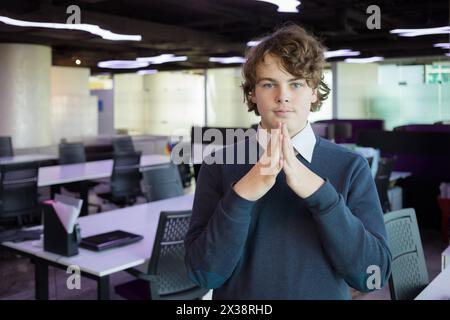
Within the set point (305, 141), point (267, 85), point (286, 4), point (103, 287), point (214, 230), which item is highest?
point (286, 4)

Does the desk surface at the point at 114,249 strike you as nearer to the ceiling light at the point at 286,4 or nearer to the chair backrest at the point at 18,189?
the chair backrest at the point at 18,189

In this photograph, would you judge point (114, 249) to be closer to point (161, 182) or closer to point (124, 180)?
point (161, 182)

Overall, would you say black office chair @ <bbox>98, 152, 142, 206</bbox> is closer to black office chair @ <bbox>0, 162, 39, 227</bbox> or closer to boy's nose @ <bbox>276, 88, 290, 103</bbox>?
black office chair @ <bbox>0, 162, 39, 227</bbox>

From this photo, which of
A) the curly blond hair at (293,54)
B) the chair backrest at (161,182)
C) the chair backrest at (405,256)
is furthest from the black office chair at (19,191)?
the curly blond hair at (293,54)

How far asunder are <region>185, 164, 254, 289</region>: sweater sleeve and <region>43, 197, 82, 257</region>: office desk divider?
1525 millimetres

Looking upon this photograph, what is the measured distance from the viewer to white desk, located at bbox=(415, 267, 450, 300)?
5.88 ft

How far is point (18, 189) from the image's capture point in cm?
473

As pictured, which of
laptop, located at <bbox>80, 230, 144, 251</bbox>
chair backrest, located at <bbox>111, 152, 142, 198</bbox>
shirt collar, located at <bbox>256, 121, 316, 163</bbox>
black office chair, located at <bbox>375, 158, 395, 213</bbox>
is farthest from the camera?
chair backrest, located at <bbox>111, 152, 142, 198</bbox>

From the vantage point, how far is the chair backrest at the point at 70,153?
6.51 meters

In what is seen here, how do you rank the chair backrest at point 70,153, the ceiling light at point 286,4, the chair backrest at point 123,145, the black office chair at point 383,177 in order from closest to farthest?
the ceiling light at point 286,4 → the black office chair at point 383,177 → the chair backrest at point 70,153 → the chair backrest at point 123,145

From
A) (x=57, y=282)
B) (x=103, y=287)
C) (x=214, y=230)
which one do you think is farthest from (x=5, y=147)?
(x=214, y=230)

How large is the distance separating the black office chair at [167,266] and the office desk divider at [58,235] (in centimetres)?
31

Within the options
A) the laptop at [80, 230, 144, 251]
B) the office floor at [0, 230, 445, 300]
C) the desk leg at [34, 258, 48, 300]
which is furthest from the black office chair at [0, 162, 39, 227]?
the laptop at [80, 230, 144, 251]

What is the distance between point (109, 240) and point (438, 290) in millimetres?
1638
